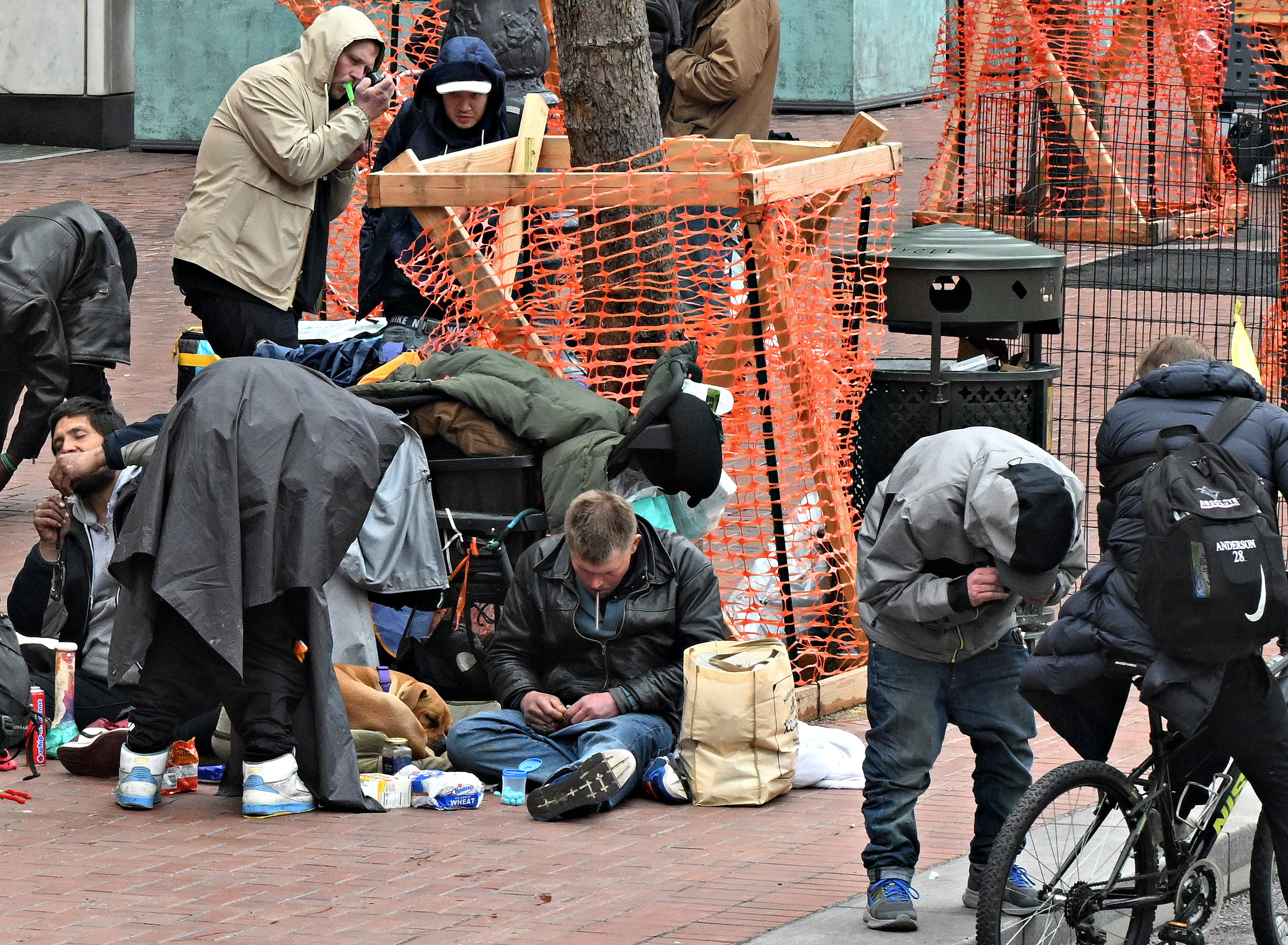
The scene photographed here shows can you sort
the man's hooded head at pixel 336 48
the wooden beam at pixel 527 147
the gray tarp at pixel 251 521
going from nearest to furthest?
the gray tarp at pixel 251 521 → the wooden beam at pixel 527 147 → the man's hooded head at pixel 336 48

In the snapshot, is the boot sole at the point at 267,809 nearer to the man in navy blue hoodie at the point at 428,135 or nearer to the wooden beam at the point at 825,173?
the wooden beam at the point at 825,173

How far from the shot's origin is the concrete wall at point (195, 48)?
20.8m

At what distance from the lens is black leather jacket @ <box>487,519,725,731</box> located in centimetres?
654

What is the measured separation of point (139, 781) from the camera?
20.1 ft

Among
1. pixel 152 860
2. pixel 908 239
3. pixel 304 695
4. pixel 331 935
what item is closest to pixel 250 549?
pixel 304 695

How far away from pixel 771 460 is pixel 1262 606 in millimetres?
2797

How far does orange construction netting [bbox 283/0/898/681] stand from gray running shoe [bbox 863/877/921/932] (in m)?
2.14

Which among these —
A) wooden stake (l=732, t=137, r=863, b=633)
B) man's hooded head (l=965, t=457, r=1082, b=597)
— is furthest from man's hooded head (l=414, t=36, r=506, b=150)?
man's hooded head (l=965, t=457, r=1082, b=597)

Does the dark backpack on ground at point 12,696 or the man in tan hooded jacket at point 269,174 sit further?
the man in tan hooded jacket at point 269,174

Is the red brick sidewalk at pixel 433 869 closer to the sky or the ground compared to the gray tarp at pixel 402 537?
closer to the ground

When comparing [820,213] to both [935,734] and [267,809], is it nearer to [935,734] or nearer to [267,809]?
[935,734]

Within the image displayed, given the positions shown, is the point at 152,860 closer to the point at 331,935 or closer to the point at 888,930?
the point at 331,935

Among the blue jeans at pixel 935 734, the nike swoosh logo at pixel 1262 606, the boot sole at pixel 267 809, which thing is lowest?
the boot sole at pixel 267 809

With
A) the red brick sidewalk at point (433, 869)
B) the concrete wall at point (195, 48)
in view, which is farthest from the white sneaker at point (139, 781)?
the concrete wall at point (195, 48)
